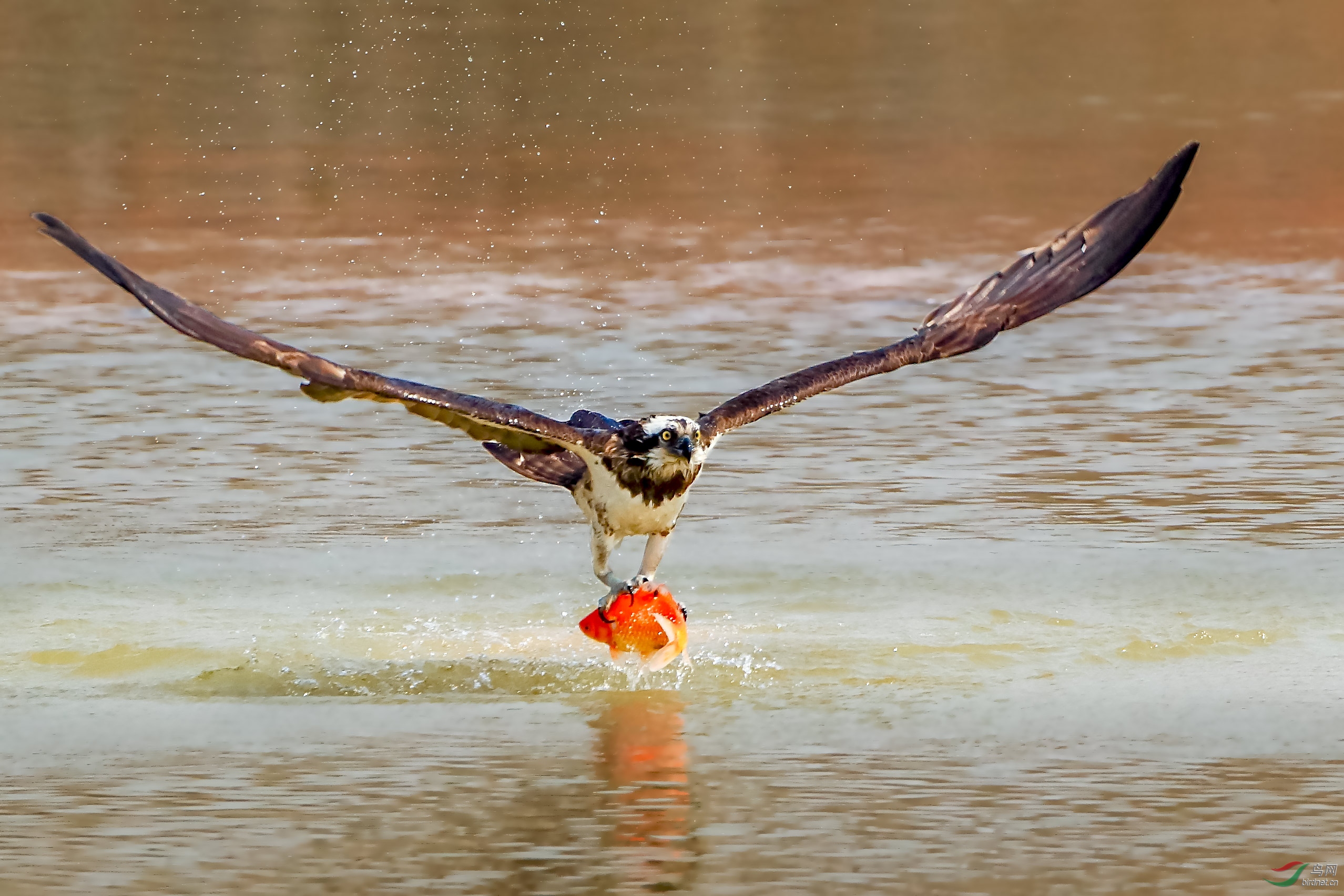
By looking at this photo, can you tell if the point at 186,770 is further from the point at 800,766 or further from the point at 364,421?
the point at 364,421

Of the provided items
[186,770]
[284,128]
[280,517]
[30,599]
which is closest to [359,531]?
[280,517]

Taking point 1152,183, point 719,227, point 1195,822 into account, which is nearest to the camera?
point 1195,822

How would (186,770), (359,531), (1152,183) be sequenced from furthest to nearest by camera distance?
(359,531) → (1152,183) → (186,770)

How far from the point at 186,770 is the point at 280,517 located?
4756mm

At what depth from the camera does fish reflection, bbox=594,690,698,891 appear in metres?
8.64

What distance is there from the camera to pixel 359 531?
1428 centimetres

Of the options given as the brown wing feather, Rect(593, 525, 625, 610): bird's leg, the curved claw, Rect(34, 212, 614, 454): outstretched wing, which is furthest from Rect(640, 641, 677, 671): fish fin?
the brown wing feather

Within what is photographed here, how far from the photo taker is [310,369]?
35.2 feet

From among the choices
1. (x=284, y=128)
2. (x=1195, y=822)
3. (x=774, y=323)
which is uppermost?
(x=284, y=128)

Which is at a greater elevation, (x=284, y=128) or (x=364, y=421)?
(x=284, y=128)

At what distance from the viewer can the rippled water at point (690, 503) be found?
9.24 meters

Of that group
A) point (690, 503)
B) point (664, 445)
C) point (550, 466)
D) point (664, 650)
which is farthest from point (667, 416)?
point (690, 503)

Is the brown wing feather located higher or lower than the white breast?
higher

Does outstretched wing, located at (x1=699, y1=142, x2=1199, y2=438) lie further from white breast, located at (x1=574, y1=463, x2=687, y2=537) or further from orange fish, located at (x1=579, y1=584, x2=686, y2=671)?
orange fish, located at (x1=579, y1=584, x2=686, y2=671)
